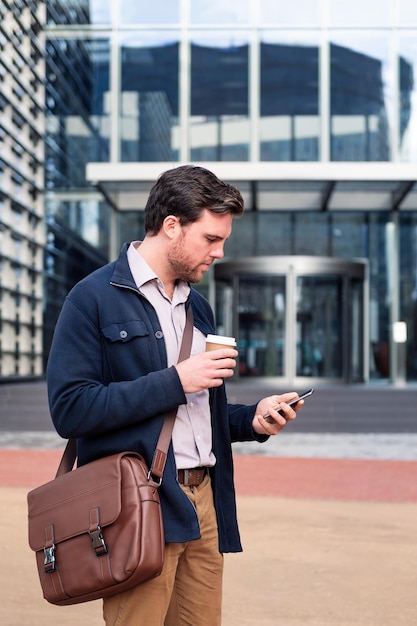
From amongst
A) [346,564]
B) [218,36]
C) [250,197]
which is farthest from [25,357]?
[346,564]

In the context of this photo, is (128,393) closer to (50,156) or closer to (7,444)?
(7,444)

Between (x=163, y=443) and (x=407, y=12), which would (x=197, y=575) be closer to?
(x=163, y=443)

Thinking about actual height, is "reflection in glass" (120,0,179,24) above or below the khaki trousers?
above

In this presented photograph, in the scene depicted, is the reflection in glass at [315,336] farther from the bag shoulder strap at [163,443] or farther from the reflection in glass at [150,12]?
the bag shoulder strap at [163,443]

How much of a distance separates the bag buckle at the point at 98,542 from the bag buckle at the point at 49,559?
15 cm

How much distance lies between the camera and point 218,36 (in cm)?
2009

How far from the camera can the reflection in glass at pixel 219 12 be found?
20.1 meters

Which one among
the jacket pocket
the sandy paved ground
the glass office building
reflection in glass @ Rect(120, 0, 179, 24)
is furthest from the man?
reflection in glass @ Rect(120, 0, 179, 24)

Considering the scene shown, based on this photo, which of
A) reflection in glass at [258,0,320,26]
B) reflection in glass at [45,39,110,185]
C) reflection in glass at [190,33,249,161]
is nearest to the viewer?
reflection in glass at [45,39,110,185]

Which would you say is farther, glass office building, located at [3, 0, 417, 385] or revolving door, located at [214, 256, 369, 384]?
glass office building, located at [3, 0, 417, 385]

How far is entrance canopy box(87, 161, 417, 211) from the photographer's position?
1698 cm

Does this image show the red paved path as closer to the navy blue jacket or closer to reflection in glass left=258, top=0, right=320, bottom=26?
the navy blue jacket

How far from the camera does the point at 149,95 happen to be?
65.5 feet

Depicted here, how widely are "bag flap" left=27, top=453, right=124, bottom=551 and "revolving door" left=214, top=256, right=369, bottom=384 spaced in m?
14.7
